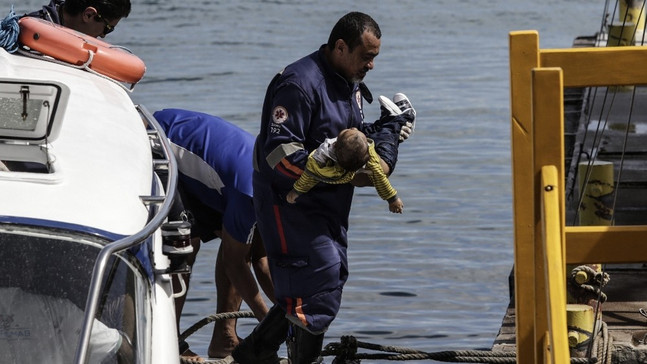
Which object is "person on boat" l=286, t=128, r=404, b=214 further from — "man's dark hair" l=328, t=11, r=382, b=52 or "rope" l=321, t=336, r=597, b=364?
"rope" l=321, t=336, r=597, b=364

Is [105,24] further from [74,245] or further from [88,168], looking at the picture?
[74,245]

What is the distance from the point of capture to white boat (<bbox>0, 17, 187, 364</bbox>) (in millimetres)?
4641

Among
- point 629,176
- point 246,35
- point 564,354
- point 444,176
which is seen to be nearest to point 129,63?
point 564,354

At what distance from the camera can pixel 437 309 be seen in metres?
13.1

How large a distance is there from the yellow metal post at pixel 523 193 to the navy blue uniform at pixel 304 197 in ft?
3.58

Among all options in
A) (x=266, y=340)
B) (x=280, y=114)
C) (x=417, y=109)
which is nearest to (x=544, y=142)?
(x=280, y=114)

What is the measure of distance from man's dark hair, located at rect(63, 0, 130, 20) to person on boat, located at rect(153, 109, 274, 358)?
78 centimetres

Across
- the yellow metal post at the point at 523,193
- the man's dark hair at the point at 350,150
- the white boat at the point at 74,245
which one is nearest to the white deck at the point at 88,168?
the white boat at the point at 74,245

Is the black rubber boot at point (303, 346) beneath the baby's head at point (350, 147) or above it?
beneath

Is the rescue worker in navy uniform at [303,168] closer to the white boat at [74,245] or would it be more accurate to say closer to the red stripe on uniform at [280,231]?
the red stripe on uniform at [280,231]

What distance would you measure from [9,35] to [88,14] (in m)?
0.57

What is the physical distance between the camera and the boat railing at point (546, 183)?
16.6ft

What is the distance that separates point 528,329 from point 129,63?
8.57ft

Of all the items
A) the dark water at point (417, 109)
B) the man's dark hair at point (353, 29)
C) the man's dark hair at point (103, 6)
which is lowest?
the dark water at point (417, 109)
